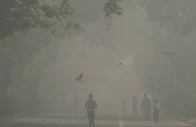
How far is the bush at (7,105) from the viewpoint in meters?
32.5

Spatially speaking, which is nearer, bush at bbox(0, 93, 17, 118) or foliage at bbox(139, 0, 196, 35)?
bush at bbox(0, 93, 17, 118)

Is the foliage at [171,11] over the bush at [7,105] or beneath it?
over

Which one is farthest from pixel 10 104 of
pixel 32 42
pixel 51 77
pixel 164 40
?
pixel 51 77

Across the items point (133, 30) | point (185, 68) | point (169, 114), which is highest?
point (133, 30)

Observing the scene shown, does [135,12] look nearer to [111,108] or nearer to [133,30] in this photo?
[133,30]

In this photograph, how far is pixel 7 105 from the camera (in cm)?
3381

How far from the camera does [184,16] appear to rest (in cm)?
4169

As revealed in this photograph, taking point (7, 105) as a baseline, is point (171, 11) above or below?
above

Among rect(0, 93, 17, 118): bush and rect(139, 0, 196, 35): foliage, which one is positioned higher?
rect(139, 0, 196, 35): foliage

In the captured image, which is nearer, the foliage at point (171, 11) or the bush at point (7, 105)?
the bush at point (7, 105)

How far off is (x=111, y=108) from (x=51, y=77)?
4534 centimetres

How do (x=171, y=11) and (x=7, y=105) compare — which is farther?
(x=171, y=11)

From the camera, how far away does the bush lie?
1280 inches

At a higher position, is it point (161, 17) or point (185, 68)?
point (161, 17)
